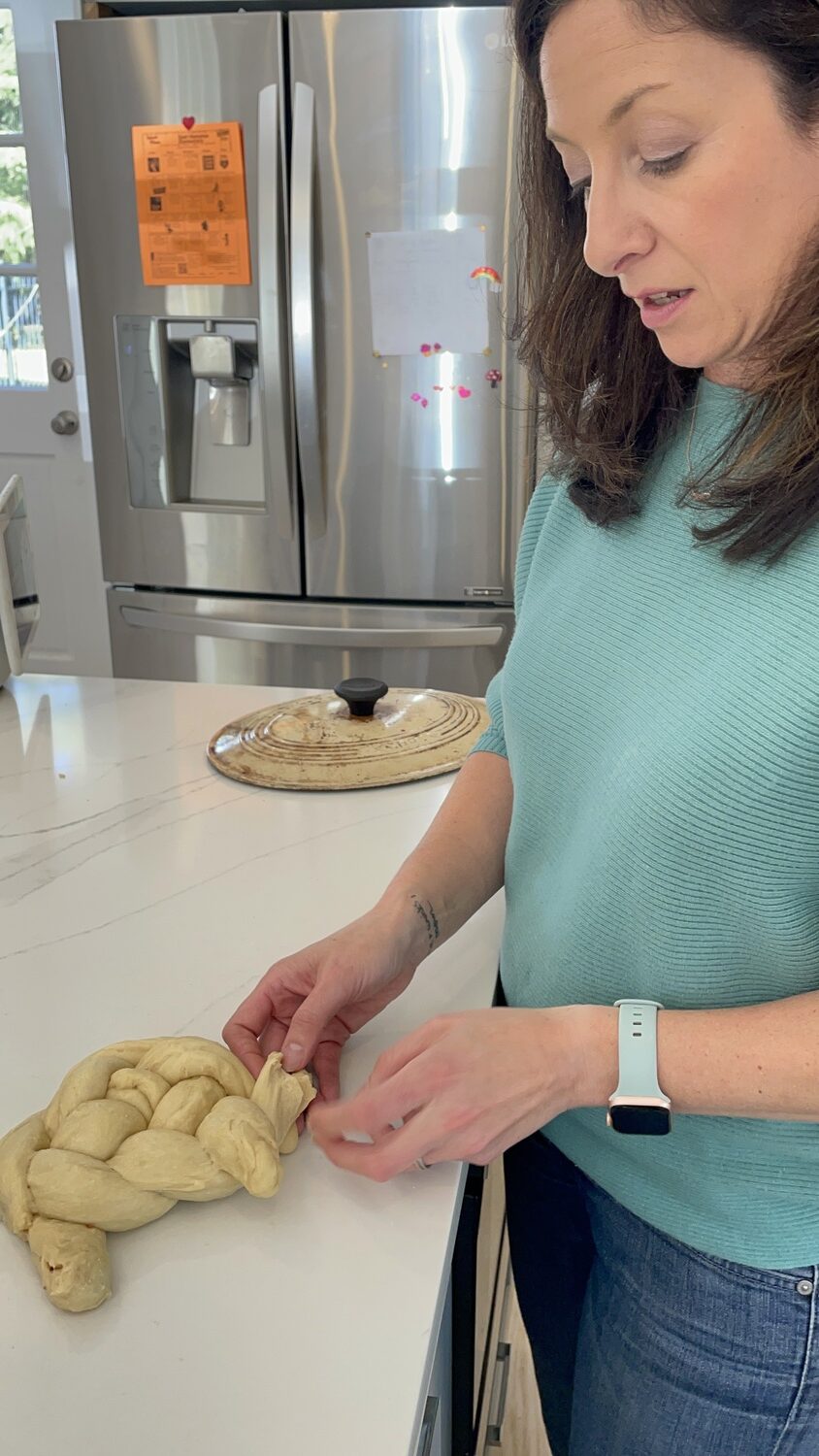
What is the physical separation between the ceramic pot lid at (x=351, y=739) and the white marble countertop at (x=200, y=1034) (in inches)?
0.9

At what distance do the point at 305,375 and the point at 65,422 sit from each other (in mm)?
852

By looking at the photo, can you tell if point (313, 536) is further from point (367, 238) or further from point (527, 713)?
point (527, 713)

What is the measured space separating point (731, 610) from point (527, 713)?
19 centimetres

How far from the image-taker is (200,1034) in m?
0.75

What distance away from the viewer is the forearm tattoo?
0.80m

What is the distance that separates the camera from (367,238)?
6.93 ft

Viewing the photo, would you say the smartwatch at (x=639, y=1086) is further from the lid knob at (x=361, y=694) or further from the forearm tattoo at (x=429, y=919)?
the lid knob at (x=361, y=694)

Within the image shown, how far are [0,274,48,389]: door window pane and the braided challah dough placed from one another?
8.00ft

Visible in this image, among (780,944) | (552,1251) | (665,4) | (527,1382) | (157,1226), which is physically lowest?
(527,1382)

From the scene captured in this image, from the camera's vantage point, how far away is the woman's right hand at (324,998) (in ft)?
2.31

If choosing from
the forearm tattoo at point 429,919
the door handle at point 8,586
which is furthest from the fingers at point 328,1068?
the door handle at point 8,586

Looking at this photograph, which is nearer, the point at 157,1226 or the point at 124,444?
the point at 157,1226

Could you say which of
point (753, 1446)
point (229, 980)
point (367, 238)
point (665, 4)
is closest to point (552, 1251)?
point (753, 1446)

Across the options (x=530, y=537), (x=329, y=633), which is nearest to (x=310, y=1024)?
(x=530, y=537)
